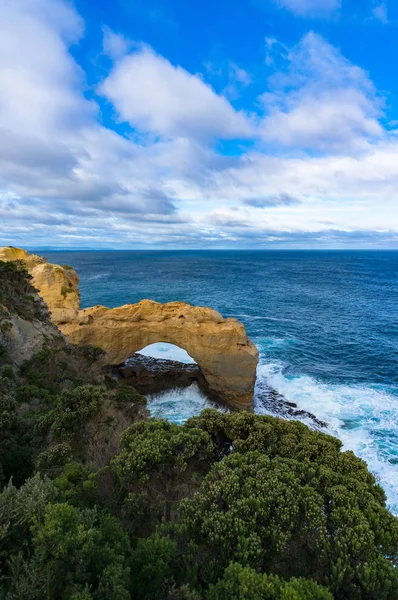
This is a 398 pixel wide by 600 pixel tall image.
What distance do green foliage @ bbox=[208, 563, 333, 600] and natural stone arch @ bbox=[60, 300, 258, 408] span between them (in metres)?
21.9

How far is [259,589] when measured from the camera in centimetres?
626

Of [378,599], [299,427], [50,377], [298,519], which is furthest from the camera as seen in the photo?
[50,377]

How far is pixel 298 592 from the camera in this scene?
620 centimetres

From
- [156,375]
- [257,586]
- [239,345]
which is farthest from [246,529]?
[156,375]

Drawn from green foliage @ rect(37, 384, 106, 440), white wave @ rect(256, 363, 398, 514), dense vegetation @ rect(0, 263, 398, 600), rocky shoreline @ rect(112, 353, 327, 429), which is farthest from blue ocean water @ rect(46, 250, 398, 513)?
green foliage @ rect(37, 384, 106, 440)

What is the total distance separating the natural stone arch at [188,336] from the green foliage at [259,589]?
864 inches

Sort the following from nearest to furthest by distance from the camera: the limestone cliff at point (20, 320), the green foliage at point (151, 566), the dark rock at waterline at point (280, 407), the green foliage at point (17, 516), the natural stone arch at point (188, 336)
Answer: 1. the green foliage at point (17, 516)
2. the green foliage at point (151, 566)
3. the limestone cliff at point (20, 320)
4. the dark rock at waterline at point (280, 407)
5. the natural stone arch at point (188, 336)

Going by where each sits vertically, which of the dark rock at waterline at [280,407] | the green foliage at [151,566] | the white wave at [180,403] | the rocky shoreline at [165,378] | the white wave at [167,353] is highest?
the green foliage at [151,566]

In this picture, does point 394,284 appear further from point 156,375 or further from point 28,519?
point 28,519

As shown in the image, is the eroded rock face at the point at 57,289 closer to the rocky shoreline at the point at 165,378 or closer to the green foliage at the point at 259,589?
the rocky shoreline at the point at 165,378

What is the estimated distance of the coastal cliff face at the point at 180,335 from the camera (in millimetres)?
28594

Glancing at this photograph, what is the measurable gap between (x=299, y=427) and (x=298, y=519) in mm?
4324

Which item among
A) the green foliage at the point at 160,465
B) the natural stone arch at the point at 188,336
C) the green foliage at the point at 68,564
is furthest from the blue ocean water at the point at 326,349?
the green foliage at the point at 68,564

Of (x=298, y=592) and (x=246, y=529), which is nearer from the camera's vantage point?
(x=298, y=592)
